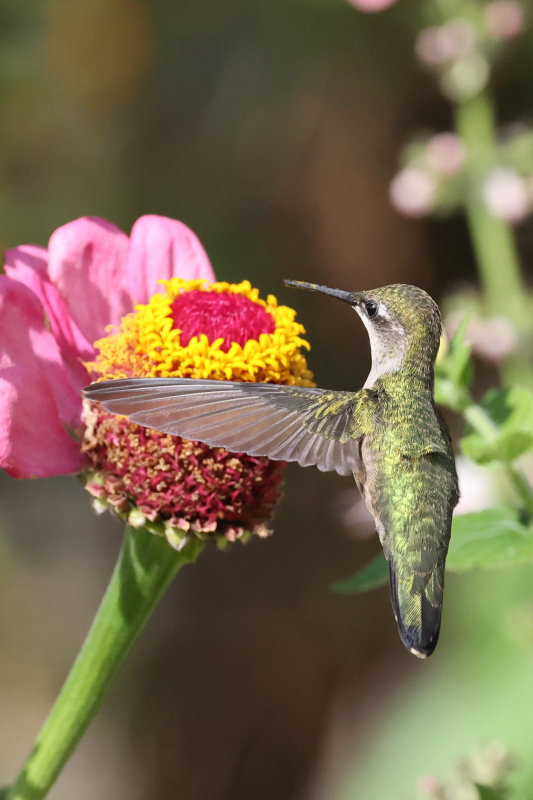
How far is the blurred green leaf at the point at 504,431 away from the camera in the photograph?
105cm

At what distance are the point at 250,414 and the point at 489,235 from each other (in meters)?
1.21

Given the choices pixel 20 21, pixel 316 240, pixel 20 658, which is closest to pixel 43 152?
pixel 20 21

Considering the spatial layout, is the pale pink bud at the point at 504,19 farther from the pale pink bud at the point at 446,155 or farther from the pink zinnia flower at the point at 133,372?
the pink zinnia flower at the point at 133,372

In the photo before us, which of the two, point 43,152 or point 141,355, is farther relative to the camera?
point 43,152

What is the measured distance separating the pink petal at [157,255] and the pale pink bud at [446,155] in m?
0.97

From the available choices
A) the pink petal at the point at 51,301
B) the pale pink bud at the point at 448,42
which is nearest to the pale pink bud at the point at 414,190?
the pale pink bud at the point at 448,42

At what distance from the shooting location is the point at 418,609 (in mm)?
1002

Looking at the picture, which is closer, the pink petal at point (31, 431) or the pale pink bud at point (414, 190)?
the pink petal at point (31, 431)

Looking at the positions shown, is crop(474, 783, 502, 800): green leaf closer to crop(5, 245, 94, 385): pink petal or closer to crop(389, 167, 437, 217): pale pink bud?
crop(5, 245, 94, 385): pink petal

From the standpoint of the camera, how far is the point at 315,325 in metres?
2.95

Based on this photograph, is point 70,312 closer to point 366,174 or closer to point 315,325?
point 315,325

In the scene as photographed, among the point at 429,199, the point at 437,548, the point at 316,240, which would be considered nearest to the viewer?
the point at 437,548

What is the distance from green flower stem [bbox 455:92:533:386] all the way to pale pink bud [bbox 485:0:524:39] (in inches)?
5.0

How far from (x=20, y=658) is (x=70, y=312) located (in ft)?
5.59
